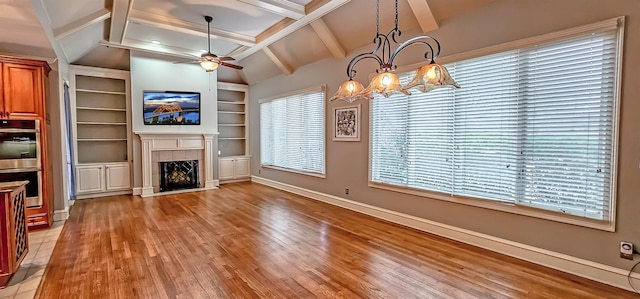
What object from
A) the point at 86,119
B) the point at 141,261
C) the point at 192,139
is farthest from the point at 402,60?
the point at 86,119

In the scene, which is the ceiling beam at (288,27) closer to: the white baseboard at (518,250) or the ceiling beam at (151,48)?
the ceiling beam at (151,48)

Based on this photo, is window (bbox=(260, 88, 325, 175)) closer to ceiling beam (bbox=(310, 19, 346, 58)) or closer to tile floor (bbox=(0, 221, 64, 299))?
ceiling beam (bbox=(310, 19, 346, 58))

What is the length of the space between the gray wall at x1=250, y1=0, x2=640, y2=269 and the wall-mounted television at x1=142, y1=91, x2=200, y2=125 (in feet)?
13.4

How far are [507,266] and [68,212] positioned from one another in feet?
21.9

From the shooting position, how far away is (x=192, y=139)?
293 inches

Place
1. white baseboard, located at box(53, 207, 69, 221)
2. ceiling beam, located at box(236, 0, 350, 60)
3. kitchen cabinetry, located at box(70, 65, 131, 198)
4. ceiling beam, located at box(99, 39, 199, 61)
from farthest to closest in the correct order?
kitchen cabinetry, located at box(70, 65, 131, 198), ceiling beam, located at box(99, 39, 199, 61), white baseboard, located at box(53, 207, 69, 221), ceiling beam, located at box(236, 0, 350, 60)

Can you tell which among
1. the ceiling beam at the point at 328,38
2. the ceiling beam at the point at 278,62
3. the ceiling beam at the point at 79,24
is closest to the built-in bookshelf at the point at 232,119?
the ceiling beam at the point at 278,62

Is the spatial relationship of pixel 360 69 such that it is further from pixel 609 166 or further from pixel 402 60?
pixel 609 166

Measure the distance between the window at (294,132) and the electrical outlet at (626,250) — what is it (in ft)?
14.4

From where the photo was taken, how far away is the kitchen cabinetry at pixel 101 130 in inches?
257

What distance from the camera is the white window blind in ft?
9.32

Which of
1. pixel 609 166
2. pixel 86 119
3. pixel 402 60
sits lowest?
pixel 609 166

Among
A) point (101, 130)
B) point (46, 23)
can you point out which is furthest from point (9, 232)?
point (101, 130)

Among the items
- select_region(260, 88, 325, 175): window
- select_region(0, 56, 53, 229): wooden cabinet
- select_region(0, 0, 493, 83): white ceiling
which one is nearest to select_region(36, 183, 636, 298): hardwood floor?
select_region(0, 56, 53, 229): wooden cabinet
